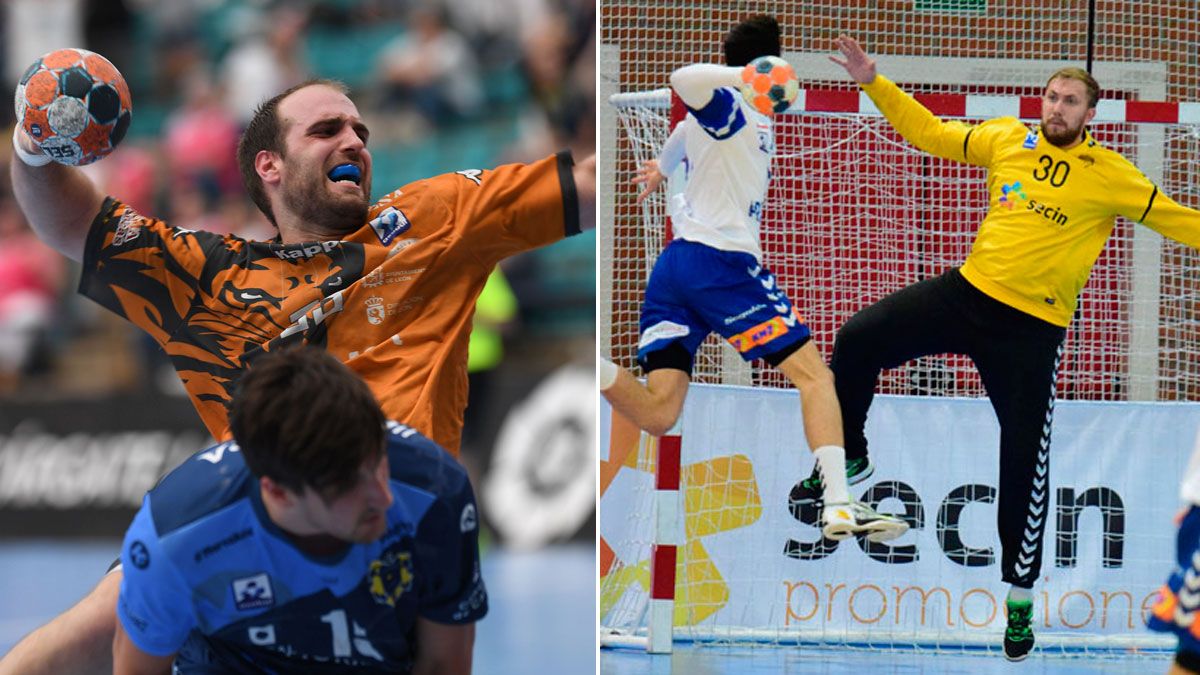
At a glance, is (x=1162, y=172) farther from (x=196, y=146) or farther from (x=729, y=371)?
(x=196, y=146)

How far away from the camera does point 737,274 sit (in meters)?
5.93

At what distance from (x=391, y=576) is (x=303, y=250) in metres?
1.69

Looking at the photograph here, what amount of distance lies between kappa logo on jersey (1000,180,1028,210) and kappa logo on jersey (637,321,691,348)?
1545 millimetres

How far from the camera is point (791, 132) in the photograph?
30.1 ft

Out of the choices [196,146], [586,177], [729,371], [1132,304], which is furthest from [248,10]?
[586,177]

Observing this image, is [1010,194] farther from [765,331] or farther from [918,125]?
[765,331]

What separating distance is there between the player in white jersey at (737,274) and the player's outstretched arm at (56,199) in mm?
2059

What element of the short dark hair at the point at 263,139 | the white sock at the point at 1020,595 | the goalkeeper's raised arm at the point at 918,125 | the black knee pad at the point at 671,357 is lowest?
the white sock at the point at 1020,595

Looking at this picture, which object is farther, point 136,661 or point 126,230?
point 126,230

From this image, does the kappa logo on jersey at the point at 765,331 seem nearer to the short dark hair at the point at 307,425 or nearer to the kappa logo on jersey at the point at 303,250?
the kappa logo on jersey at the point at 303,250

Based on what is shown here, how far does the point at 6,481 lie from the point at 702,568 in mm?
8010

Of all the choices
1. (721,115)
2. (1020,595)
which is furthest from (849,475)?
(721,115)

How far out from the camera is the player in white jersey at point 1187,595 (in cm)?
341

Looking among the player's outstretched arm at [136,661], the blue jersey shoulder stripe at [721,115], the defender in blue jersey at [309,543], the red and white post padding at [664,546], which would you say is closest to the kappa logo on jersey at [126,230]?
the defender in blue jersey at [309,543]
